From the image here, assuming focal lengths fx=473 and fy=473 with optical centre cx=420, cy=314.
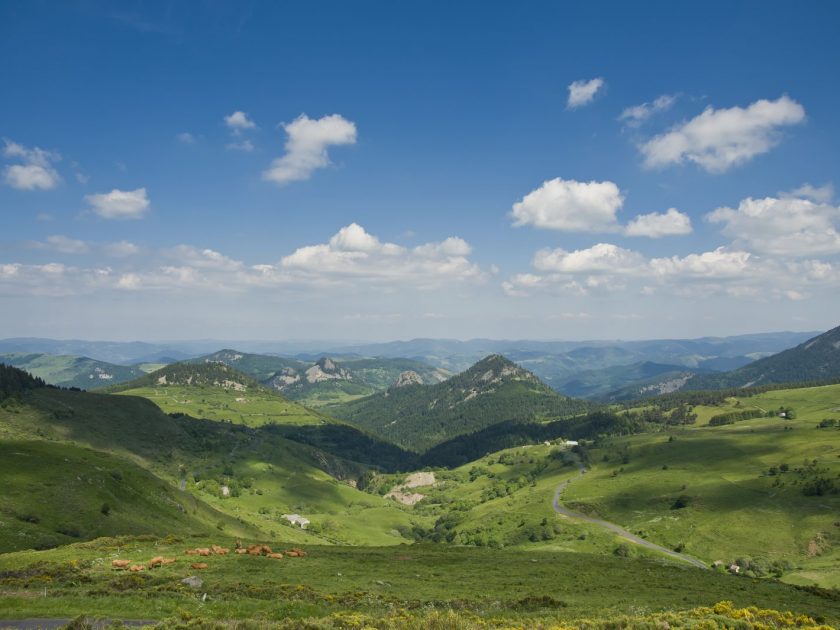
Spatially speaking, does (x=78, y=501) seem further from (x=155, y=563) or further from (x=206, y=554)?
(x=155, y=563)

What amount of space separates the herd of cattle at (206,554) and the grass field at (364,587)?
1.53 metres

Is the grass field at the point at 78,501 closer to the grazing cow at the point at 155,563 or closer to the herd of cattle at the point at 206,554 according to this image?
the herd of cattle at the point at 206,554

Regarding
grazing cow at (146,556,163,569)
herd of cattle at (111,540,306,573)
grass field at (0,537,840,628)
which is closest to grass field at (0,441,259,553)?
grass field at (0,537,840,628)

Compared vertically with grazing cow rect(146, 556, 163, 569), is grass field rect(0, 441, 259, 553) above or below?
below

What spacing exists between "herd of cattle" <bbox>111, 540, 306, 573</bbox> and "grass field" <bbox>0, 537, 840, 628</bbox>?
153 centimetres

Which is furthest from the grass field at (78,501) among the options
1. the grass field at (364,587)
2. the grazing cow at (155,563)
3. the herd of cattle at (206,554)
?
the grazing cow at (155,563)

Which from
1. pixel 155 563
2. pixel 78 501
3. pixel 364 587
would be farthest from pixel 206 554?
pixel 78 501

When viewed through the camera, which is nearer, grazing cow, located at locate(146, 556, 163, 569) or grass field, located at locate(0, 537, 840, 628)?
grass field, located at locate(0, 537, 840, 628)

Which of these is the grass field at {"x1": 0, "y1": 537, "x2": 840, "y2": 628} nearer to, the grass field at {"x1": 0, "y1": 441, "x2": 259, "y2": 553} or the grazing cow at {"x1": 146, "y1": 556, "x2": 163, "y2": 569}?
the grazing cow at {"x1": 146, "y1": 556, "x2": 163, "y2": 569}

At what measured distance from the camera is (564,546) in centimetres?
16450

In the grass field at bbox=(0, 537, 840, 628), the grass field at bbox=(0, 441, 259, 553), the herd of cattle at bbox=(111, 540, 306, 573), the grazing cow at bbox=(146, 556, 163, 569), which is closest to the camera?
the grass field at bbox=(0, 537, 840, 628)

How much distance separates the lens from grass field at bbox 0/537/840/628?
126ft

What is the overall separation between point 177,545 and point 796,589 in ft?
299

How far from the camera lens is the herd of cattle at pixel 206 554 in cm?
5130
